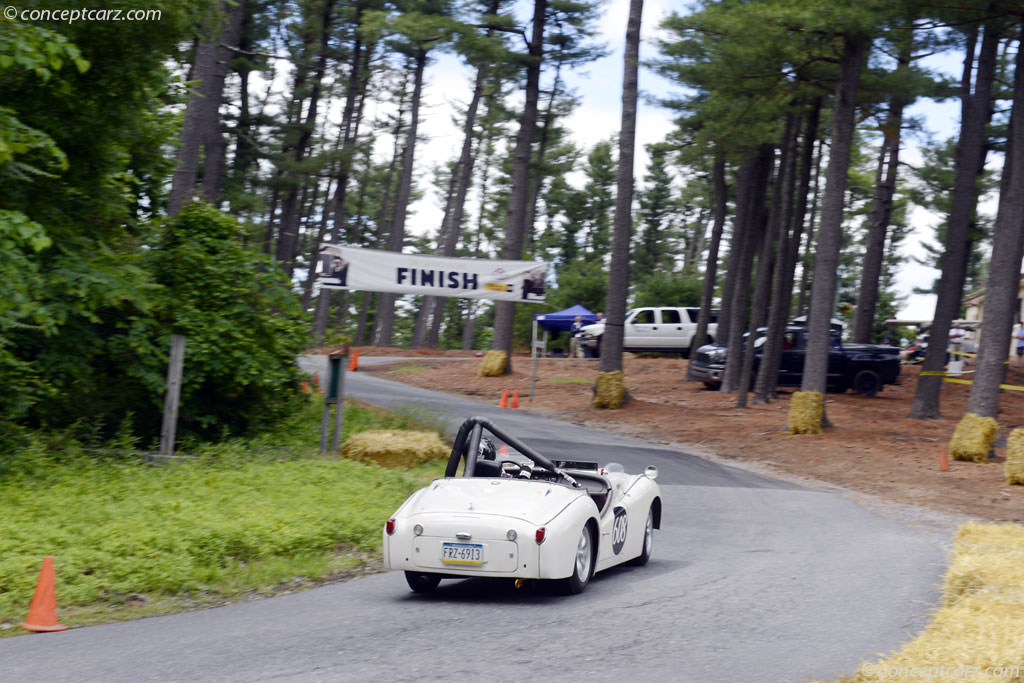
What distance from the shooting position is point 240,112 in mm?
36719

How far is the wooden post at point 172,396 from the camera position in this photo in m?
13.6

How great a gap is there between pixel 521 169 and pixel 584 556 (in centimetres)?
2679

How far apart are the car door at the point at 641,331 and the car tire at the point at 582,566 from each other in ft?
119

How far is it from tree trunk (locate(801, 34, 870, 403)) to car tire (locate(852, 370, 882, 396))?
9.92 m

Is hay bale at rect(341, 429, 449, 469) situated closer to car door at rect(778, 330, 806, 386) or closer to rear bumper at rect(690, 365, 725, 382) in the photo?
rear bumper at rect(690, 365, 725, 382)

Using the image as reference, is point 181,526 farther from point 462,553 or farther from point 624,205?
point 624,205

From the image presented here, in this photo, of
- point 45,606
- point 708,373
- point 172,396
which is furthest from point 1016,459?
point 708,373

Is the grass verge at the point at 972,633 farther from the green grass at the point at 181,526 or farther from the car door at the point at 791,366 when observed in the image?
the car door at the point at 791,366

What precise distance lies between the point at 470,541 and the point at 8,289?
20.1ft

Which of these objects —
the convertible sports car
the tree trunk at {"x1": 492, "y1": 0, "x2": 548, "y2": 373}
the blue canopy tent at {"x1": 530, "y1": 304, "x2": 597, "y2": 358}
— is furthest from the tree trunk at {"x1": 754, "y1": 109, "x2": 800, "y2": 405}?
the blue canopy tent at {"x1": 530, "y1": 304, "x2": 597, "y2": 358}

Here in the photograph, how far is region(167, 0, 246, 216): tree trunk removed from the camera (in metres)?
18.0

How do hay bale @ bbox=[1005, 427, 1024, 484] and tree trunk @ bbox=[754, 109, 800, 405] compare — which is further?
tree trunk @ bbox=[754, 109, 800, 405]

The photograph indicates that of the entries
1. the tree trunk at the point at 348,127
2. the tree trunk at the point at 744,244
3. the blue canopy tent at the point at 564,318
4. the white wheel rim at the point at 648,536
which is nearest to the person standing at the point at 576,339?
the blue canopy tent at the point at 564,318

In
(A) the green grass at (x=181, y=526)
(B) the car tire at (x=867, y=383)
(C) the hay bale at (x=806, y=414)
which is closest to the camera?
(A) the green grass at (x=181, y=526)
